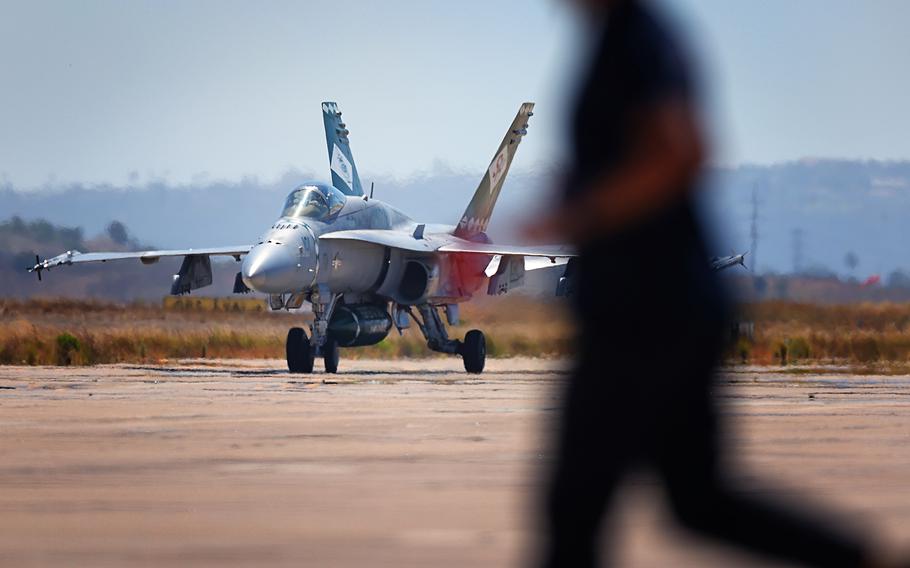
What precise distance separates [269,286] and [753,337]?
1129cm

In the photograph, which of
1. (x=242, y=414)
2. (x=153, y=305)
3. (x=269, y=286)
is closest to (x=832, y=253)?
(x=153, y=305)

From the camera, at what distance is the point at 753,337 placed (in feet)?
106

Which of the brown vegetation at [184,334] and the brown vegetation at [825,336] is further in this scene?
the brown vegetation at [825,336]

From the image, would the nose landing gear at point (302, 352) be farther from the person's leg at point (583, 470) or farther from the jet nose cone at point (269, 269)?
A: the person's leg at point (583, 470)

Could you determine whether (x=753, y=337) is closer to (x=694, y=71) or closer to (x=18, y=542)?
(x=18, y=542)

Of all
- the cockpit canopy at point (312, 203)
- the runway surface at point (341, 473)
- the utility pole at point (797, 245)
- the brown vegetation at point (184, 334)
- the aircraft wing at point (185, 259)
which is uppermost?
the utility pole at point (797, 245)

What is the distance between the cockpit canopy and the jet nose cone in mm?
1396

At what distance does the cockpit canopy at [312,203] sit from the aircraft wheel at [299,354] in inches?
69.9

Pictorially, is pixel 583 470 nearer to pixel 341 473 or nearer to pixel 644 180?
pixel 644 180

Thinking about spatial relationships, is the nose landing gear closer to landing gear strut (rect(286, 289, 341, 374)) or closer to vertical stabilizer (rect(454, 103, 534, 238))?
landing gear strut (rect(286, 289, 341, 374))

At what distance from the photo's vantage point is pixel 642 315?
3.80m

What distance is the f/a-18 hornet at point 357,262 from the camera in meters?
25.2

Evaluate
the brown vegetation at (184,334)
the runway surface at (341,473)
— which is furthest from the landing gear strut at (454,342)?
the runway surface at (341,473)

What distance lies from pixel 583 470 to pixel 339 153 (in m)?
27.4
